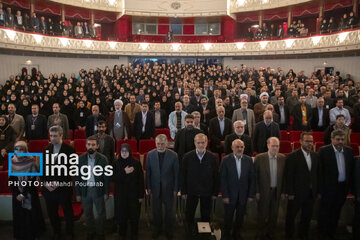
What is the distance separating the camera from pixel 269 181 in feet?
12.3

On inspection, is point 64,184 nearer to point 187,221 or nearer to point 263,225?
point 187,221

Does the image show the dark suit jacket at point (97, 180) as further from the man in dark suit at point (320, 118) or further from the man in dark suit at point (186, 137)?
the man in dark suit at point (320, 118)

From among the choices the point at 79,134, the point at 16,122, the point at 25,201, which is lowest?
the point at 25,201

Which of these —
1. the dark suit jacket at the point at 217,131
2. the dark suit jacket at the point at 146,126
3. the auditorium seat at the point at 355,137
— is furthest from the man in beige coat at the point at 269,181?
the auditorium seat at the point at 355,137

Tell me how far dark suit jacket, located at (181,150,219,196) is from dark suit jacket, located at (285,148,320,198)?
0.96 meters

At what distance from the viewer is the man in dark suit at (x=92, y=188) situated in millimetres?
3697

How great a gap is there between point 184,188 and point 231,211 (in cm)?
71

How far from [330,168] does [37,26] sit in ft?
54.8

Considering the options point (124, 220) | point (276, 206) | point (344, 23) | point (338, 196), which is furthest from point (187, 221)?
point (344, 23)

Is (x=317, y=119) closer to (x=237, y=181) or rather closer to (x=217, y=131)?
(x=217, y=131)

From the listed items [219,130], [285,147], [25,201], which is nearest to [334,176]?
[285,147]

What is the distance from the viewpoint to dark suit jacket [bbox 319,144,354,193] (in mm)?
3773

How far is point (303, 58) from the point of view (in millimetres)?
17781

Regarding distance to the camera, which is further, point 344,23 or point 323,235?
point 344,23
